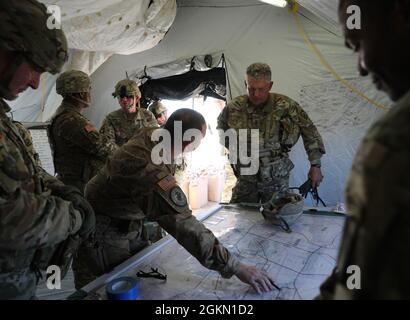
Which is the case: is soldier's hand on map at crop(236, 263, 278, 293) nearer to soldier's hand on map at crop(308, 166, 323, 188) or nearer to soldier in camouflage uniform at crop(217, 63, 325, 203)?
soldier in camouflage uniform at crop(217, 63, 325, 203)

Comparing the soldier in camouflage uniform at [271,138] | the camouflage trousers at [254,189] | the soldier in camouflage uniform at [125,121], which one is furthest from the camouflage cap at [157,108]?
the camouflage trousers at [254,189]

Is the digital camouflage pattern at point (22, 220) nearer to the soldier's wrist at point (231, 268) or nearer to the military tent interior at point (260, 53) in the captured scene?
the soldier's wrist at point (231, 268)

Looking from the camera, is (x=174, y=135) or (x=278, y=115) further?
(x=278, y=115)

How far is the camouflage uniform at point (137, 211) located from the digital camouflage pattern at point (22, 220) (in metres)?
0.36

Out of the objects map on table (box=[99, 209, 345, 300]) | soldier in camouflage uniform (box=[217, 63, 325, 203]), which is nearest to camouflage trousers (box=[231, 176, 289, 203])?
soldier in camouflage uniform (box=[217, 63, 325, 203])

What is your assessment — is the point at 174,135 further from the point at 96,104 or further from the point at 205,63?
the point at 96,104

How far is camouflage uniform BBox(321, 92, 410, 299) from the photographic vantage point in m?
0.43

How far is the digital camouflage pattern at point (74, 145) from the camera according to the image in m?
2.57

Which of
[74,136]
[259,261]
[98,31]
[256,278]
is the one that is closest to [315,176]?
[259,261]

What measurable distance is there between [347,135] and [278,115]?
124 cm

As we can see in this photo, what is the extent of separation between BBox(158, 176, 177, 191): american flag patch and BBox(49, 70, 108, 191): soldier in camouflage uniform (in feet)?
4.71

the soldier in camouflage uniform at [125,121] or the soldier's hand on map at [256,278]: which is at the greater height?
the soldier in camouflage uniform at [125,121]

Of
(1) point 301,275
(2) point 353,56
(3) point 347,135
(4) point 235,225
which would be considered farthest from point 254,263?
(2) point 353,56

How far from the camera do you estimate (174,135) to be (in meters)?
1.58
